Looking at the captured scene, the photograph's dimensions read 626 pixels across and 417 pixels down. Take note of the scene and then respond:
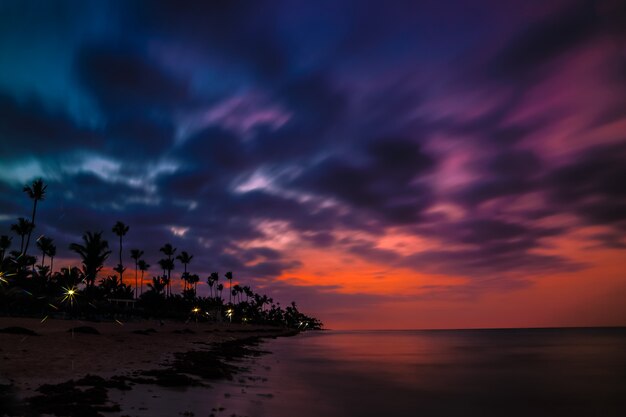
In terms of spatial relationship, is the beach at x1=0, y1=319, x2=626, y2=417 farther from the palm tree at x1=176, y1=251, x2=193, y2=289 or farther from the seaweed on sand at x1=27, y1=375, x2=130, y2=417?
the palm tree at x1=176, y1=251, x2=193, y2=289

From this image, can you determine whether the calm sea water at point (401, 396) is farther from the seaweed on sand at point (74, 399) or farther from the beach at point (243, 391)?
the seaweed on sand at point (74, 399)

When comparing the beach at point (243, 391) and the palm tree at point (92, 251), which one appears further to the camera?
the palm tree at point (92, 251)

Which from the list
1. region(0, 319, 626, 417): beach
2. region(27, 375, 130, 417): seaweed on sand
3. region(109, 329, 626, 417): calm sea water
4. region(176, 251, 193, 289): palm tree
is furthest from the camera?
region(176, 251, 193, 289): palm tree

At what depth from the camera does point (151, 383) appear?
18.3 metres

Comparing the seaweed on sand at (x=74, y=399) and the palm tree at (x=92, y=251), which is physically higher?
the palm tree at (x=92, y=251)

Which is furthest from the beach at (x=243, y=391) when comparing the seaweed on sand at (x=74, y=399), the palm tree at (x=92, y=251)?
the palm tree at (x=92, y=251)

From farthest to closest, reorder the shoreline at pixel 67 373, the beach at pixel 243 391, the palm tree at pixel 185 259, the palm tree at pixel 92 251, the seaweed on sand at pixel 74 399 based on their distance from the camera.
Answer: the palm tree at pixel 185 259
the palm tree at pixel 92 251
the beach at pixel 243 391
the shoreline at pixel 67 373
the seaweed on sand at pixel 74 399

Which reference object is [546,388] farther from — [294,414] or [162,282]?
[162,282]

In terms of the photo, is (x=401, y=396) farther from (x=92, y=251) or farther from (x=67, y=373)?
(x=92, y=251)

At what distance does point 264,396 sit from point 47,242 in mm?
129528

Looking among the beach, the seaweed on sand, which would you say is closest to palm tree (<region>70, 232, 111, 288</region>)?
the beach

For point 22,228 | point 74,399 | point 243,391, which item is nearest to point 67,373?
point 74,399

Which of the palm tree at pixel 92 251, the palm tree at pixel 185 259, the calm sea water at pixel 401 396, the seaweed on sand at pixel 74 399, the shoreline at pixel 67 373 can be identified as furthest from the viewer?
the palm tree at pixel 185 259

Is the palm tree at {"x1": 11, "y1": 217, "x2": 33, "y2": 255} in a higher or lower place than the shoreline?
higher
